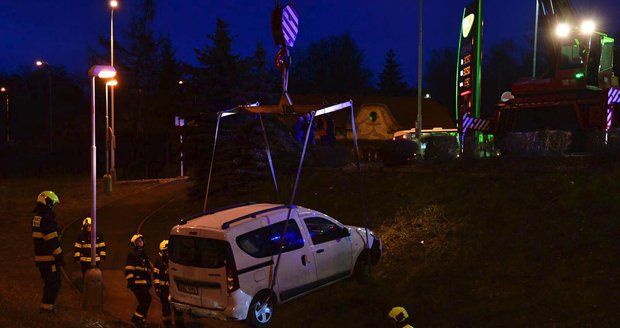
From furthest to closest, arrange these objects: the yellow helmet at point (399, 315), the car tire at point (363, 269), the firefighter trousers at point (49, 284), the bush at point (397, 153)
Answer: the bush at point (397, 153)
the car tire at point (363, 269)
the firefighter trousers at point (49, 284)
the yellow helmet at point (399, 315)

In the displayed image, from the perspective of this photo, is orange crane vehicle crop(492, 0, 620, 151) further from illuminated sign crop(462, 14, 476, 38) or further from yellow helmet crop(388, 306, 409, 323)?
yellow helmet crop(388, 306, 409, 323)

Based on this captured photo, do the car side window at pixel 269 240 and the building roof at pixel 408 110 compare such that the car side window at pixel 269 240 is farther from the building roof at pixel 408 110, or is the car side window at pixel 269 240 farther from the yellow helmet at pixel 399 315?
the building roof at pixel 408 110

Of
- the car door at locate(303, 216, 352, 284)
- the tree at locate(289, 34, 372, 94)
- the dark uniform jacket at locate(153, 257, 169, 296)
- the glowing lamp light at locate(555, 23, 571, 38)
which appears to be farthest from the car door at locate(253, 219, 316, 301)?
the tree at locate(289, 34, 372, 94)

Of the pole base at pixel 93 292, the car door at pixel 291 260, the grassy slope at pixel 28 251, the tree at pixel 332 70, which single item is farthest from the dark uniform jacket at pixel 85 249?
the tree at pixel 332 70

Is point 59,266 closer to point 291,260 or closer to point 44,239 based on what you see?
point 44,239

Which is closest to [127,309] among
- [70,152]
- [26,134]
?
[70,152]

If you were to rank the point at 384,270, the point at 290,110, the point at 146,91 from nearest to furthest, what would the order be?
the point at 290,110 < the point at 384,270 < the point at 146,91

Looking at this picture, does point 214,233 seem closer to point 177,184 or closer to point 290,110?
point 290,110

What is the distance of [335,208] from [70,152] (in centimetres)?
4222

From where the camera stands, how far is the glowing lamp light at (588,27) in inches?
775

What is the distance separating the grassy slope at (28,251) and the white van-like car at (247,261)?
1.57 metres

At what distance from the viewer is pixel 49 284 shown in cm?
902

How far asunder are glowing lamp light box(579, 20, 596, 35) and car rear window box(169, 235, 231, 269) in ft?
54.0

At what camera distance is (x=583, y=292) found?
845 cm
